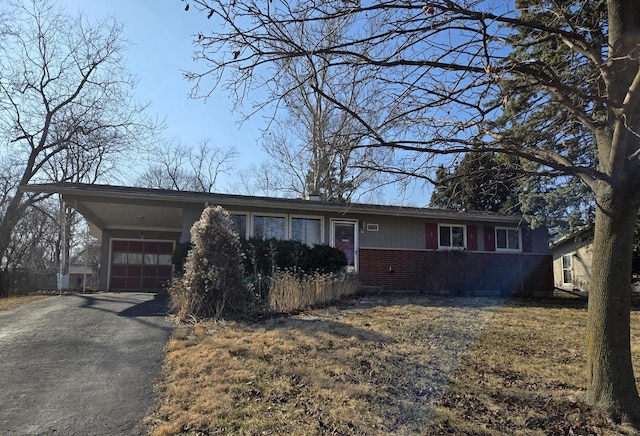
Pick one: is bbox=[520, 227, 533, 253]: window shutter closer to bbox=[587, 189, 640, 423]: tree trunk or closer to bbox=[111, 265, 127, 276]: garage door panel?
bbox=[587, 189, 640, 423]: tree trunk

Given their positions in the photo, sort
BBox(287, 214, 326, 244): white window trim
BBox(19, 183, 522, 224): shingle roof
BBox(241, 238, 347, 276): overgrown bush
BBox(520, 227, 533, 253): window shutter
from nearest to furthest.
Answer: BBox(241, 238, 347, 276): overgrown bush < BBox(19, 183, 522, 224): shingle roof < BBox(287, 214, 326, 244): white window trim < BBox(520, 227, 533, 253): window shutter

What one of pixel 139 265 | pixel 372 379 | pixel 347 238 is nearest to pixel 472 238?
pixel 347 238

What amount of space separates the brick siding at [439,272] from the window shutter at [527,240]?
61.8 inches

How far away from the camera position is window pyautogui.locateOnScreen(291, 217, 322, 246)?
13.8 meters

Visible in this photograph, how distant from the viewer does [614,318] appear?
4152 mm

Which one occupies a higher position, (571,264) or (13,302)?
(571,264)

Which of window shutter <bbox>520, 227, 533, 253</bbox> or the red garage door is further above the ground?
window shutter <bbox>520, 227, 533, 253</bbox>

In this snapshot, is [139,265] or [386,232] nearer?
[386,232]

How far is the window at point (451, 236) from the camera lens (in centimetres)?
1538

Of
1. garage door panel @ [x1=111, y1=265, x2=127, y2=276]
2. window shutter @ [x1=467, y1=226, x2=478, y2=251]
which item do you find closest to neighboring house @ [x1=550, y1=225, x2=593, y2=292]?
window shutter @ [x1=467, y1=226, x2=478, y2=251]

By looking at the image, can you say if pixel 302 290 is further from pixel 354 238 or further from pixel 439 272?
pixel 439 272

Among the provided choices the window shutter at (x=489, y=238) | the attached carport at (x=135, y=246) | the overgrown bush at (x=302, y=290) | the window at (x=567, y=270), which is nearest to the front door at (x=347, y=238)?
the overgrown bush at (x=302, y=290)

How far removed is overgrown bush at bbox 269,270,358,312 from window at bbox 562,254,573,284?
62.9ft

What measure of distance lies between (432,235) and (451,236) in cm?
85
